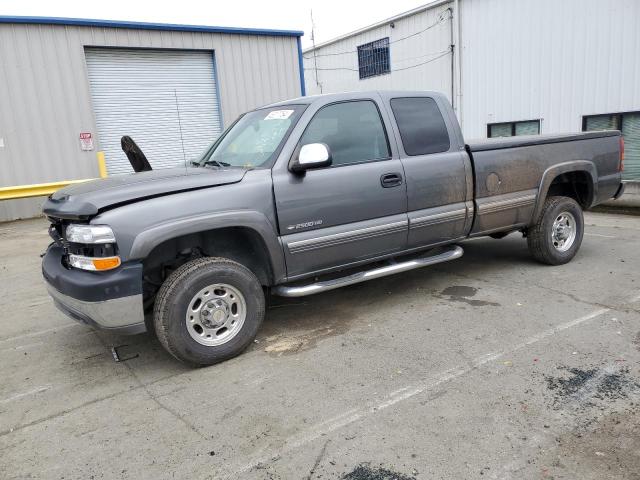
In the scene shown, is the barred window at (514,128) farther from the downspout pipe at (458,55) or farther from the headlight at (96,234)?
the headlight at (96,234)

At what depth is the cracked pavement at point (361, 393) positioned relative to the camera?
2604 mm

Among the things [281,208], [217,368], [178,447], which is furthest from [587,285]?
[178,447]

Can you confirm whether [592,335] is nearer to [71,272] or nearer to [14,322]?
[71,272]

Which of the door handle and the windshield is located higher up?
the windshield

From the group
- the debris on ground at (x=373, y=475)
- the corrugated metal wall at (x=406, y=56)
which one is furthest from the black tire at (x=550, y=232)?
the corrugated metal wall at (x=406, y=56)

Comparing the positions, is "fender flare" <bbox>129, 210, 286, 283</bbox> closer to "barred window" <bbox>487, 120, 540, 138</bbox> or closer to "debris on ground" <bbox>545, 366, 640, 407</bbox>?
"debris on ground" <bbox>545, 366, 640, 407</bbox>

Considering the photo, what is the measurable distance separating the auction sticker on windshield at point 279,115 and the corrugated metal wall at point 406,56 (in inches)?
529

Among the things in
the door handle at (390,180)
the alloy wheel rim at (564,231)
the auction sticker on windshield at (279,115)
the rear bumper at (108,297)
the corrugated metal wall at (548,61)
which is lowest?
the alloy wheel rim at (564,231)

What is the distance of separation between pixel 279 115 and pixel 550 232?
335 centimetres

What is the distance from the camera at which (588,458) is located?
251 centimetres

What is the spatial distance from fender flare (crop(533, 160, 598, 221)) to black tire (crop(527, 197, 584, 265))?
0.43 feet

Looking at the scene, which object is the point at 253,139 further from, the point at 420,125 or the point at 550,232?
the point at 550,232

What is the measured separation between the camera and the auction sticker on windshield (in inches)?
172

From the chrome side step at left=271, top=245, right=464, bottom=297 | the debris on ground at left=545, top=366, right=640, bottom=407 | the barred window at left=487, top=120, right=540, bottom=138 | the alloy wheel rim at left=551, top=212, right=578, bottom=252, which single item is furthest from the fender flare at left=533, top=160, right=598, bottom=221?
the barred window at left=487, top=120, right=540, bottom=138
